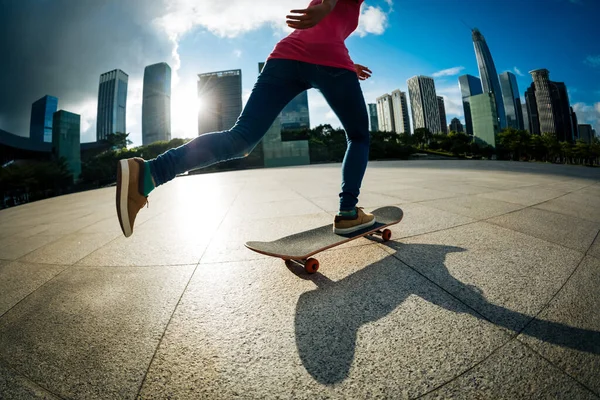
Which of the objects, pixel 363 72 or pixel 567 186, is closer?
pixel 363 72

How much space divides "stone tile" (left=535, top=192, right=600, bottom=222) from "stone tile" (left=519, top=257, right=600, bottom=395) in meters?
1.97

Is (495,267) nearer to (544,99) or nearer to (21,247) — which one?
(21,247)

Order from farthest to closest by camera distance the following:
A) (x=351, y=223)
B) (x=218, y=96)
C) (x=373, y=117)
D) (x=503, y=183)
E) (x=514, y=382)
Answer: (x=373, y=117) < (x=218, y=96) < (x=503, y=183) < (x=351, y=223) < (x=514, y=382)

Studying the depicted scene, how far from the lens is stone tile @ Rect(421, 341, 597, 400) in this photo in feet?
2.19

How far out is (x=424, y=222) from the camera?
241 centimetres

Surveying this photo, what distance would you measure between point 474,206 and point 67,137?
190ft

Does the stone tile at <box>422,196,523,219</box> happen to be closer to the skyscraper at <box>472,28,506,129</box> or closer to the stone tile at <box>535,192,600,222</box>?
the stone tile at <box>535,192,600,222</box>

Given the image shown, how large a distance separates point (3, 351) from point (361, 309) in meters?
1.39

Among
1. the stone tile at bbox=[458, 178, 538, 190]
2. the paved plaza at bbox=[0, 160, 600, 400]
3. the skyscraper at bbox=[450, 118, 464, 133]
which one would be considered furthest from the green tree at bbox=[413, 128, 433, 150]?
the skyscraper at bbox=[450, 118, 464, 133]

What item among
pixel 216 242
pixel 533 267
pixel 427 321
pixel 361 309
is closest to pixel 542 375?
pixel 427 321

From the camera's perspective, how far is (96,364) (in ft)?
2.79

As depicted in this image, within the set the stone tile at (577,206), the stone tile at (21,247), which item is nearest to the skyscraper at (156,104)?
→ the stone tile at (21,247)

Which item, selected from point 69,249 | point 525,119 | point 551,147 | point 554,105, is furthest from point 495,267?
point 525,119

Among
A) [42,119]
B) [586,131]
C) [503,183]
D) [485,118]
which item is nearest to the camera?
[503,183]
